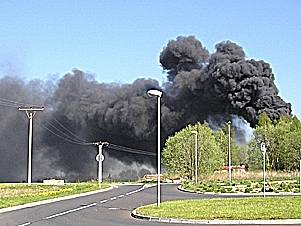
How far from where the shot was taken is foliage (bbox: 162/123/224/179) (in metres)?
78.1

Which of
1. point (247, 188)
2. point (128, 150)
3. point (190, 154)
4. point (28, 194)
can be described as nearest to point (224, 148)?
point (190, 154)

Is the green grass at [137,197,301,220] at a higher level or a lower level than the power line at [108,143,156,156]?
lower

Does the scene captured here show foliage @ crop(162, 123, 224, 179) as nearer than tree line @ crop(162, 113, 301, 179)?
Yes

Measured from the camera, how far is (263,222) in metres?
21.1

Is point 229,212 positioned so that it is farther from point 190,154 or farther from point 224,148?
point 224,148

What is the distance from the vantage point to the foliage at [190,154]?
78.1 metres

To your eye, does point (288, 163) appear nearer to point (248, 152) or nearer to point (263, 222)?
point (248, 152)

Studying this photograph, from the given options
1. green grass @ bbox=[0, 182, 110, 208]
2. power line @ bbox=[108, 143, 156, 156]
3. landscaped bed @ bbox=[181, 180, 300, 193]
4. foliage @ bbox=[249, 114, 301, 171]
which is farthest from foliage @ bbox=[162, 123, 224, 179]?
green grass @ bbox=[0, 182, 110, 208]

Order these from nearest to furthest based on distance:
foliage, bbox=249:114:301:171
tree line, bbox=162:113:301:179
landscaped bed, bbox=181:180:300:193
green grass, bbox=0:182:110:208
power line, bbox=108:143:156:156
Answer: green grass, bbox=0:182:110:208 → landscaped bed, bbox=181:180:300:193 → tree line, bbox=162:113:301:179 → foliage, bbox=249:114:301:171 → power line, bbox=108:143:156:156

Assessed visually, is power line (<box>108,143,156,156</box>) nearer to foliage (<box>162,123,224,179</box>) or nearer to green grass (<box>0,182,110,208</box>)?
foliage (<box>162,123,224,179</box>)

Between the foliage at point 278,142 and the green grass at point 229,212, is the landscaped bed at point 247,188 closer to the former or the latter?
the green grass at point 229,212

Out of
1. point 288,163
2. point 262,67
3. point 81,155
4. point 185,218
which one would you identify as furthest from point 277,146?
point 185,218

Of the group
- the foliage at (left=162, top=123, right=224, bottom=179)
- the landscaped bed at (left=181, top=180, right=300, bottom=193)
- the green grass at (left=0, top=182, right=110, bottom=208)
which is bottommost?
the green grass at (left=0, top=182, right=110, bottom=208)

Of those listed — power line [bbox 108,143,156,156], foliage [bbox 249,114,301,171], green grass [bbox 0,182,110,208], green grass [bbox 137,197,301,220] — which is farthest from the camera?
power line [bbox 108,143,156,156]
